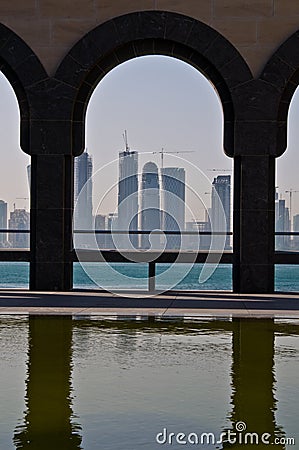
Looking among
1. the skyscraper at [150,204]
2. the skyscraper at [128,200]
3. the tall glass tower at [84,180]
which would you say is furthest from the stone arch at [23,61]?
the tall glass tower at [84,180]

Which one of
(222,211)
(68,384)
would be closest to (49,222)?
(68,384)

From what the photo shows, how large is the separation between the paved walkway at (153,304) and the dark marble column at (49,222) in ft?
2.20

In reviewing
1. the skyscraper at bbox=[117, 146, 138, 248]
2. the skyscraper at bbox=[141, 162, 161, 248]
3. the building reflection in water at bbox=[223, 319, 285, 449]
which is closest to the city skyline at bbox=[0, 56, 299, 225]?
the skyscraper at bbox=[141, 162, 161, 248]

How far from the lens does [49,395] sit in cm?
863

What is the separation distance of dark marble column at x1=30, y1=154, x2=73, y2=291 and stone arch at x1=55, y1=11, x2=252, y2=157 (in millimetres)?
744

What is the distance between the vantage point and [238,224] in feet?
67.8

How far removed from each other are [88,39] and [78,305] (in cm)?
692

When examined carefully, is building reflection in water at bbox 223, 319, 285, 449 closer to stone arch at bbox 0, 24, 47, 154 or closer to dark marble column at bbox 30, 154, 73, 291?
dark marble column at bbox 30, 154, 73, 291

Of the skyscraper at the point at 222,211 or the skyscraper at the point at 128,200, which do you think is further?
the skyscraper at the point at 128,200

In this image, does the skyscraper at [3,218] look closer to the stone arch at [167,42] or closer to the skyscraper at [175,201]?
the skyscraper at [175,201]

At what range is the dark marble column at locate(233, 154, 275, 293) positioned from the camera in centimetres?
2034

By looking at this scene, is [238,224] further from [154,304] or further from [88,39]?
[88,39]

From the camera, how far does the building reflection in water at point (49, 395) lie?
7016 mm

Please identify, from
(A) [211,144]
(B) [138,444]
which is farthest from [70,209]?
(A) [211,144]
